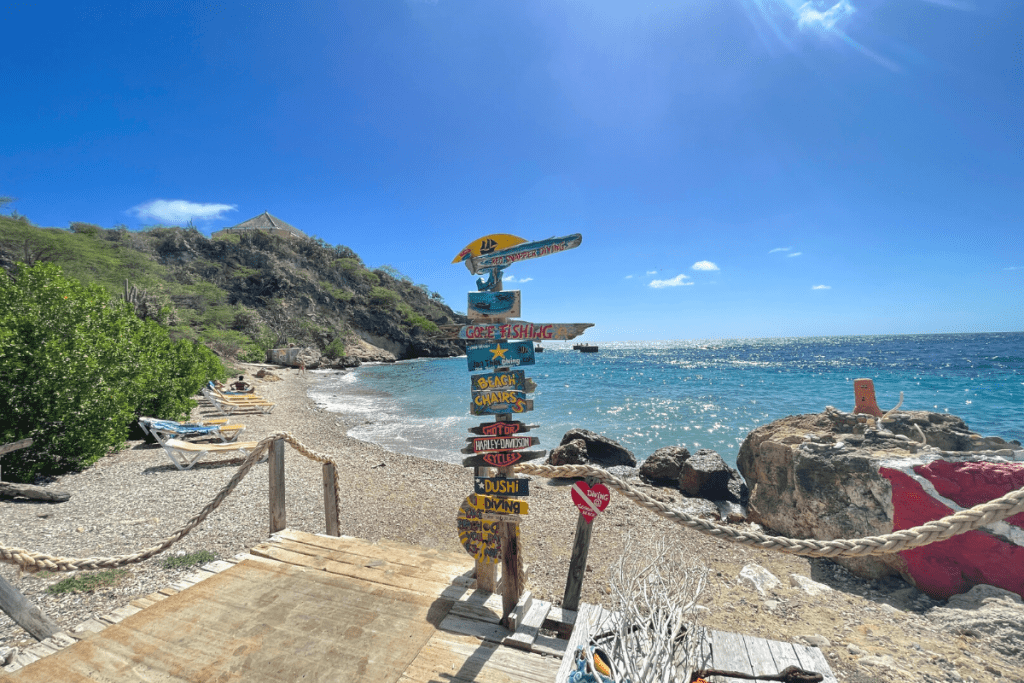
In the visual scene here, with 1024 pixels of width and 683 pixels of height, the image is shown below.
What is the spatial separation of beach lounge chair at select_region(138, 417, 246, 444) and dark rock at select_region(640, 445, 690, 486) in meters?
11.9

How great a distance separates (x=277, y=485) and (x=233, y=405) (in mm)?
17147

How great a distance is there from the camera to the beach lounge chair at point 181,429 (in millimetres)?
10688

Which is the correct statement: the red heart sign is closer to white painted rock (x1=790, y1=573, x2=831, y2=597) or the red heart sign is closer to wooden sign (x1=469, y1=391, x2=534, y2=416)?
wooden sign (x1=469, y1=391, x2=534, y2=416)

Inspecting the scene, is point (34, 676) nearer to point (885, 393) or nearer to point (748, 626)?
point (748, 626)

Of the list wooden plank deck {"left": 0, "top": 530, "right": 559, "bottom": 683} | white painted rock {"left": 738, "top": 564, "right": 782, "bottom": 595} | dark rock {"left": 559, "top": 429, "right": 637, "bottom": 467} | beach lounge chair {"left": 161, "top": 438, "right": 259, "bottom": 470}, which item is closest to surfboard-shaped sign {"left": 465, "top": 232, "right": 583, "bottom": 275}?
wooden plank deck {"left": 0, "top": 530, "right": 559, "bottom": 683}

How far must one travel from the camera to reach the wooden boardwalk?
2.94 metres

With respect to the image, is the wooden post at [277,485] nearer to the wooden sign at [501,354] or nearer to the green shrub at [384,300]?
the wooden sign at [501,354]

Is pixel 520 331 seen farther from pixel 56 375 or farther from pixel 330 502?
pixel 56 375

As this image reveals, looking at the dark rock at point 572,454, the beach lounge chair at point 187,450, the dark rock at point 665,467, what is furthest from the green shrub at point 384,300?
the dark rock at point 665,467

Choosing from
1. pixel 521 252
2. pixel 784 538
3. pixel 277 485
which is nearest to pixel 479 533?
pixel 784 538

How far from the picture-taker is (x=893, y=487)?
17.6 ft

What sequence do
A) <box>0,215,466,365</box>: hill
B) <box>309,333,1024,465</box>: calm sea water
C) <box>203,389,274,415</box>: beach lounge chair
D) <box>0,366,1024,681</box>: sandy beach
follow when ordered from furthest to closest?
<box>0,215,466,365</box>: hill
<box>203,389,274,415</box>: beach lounge chair
<box>309,333,1024,465</box>: calm sea water
<box>0,366,1024,681</box>: sandy beach

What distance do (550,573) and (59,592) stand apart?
5769 millimetres

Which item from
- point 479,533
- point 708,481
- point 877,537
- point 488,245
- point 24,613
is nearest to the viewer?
point 877,537
